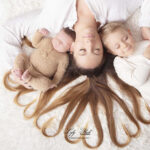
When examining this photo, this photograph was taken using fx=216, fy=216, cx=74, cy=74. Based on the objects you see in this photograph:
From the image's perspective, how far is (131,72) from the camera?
1.31 metres

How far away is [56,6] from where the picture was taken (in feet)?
4.43

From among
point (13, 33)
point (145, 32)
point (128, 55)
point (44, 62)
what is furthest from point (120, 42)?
point (13, 33)

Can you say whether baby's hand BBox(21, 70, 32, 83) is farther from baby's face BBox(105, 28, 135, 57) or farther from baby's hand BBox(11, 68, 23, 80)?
baby's face BBox(105, 28, 135, 57)

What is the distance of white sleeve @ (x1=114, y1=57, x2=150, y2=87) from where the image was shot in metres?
1.27

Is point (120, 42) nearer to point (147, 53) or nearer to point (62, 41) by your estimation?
point (147, 53)

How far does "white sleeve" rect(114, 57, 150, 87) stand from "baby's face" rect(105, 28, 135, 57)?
0.24 feet

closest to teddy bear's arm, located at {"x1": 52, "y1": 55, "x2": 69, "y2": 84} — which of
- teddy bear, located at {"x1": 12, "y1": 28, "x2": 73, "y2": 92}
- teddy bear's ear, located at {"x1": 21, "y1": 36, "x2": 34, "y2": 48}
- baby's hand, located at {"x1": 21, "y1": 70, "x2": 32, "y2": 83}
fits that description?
teddy bear, located at {"x1": 12, "y1": 28, "x2": 73, "y2": 92}

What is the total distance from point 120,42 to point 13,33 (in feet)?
2.29

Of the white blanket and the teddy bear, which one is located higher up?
the teddy bear

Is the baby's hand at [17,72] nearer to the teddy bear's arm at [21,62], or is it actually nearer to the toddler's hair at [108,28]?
the teddy bear's arm at [21,62]

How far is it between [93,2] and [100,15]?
9cm

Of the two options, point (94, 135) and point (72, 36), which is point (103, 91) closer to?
point (94, 135)

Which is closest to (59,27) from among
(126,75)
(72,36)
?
(72,36)

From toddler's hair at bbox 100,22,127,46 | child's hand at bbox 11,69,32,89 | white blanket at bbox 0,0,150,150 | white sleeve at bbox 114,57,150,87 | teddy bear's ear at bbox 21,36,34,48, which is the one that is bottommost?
white blanket at bbox 0,0,150,150
